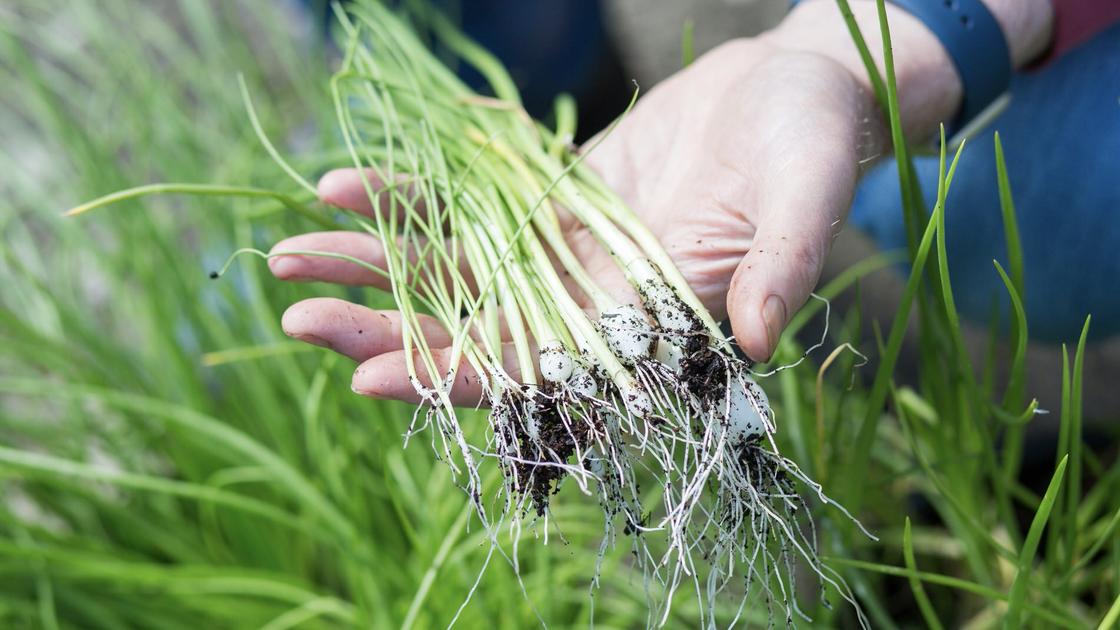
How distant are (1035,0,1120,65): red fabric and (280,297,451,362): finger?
2.21 ft

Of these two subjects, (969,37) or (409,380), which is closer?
(409,380)

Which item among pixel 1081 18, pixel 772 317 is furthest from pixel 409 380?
pixel 1081 18

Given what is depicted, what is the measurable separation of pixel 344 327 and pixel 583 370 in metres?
0.17

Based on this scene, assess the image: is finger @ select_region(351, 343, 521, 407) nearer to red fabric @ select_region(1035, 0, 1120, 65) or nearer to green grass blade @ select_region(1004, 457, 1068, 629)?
green grass blade @ select_region(1004, 457, 1068, 629)

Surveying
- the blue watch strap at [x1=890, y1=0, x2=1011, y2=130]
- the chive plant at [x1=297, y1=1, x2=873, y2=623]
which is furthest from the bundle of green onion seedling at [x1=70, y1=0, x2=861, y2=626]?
the blue watch strap at [x1=890, y1=0, x2=1011, y2=130]

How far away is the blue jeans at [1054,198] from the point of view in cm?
78

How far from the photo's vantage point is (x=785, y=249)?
1.67ft

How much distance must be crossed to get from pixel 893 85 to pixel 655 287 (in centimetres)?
20

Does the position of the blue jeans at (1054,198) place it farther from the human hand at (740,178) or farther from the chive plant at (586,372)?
the chive plant at (586,372)

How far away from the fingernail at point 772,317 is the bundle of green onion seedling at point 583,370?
0.15 feet

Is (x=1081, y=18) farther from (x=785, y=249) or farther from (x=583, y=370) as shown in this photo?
(x=583, y=370)

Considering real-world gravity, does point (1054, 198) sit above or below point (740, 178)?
below

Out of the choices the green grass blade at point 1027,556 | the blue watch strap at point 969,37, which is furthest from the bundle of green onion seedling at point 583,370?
the blue watch strap at point 969,37

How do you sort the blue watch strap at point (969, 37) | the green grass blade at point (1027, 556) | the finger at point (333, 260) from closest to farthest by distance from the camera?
the green grass blade at point (1027, 556), the finger at point (333, 260), the blue watch strap at point (969, 37)
